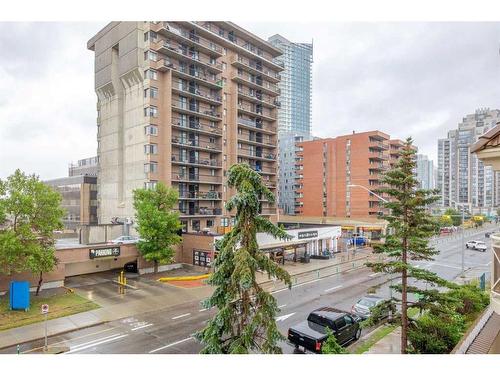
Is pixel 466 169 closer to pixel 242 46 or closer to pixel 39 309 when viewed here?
pixel 242 46

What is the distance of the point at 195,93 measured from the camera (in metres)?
43.1

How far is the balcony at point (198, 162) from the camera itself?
135ft

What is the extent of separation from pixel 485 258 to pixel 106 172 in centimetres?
4956

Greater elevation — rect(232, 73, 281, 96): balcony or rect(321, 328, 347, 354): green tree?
rect(232, 73, 281, 96): balcony

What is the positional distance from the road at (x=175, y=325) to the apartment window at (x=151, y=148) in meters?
22.6

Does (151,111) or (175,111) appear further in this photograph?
(175,111)

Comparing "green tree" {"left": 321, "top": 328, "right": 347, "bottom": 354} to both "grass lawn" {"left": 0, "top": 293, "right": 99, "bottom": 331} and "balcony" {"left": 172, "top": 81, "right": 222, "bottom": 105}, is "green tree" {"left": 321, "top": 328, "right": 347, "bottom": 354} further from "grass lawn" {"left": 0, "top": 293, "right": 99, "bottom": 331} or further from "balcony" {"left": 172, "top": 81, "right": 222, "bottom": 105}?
"balcony" {"left": 172, "top": 81, "right": 222, "bottom": 105}

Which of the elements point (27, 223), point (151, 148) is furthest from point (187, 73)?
point (27, 223)

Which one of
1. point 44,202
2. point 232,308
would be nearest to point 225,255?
point 232,308

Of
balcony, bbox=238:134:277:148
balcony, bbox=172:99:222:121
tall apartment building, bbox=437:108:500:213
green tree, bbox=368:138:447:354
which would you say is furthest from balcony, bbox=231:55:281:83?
tall apartment building, bbox=437:108:500:213

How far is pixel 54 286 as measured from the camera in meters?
24.2

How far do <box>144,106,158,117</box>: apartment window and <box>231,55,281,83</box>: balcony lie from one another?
49.0 feet

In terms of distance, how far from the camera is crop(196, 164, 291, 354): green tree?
8969 mm

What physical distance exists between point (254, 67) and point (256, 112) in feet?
22.4
